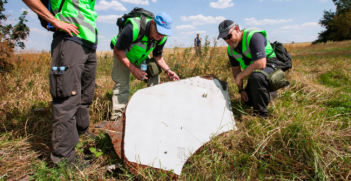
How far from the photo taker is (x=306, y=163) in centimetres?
152

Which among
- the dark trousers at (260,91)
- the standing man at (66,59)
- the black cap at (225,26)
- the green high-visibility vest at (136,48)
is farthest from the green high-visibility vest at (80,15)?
the dark trousers at (260,91)

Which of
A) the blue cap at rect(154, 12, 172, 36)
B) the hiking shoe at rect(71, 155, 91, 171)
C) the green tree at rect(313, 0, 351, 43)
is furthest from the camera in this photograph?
the green tree at rect(313, 0, 351, 43)

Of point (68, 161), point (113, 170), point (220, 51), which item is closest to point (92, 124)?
point (68, 161)

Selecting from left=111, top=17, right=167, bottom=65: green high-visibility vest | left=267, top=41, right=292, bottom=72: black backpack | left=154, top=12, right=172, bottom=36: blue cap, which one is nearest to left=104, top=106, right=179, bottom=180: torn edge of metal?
left=111, top=17, right=167, bottom=65: green high-visibility vest

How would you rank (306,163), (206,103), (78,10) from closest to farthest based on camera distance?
(306,163) → (78,10) → (206,103)

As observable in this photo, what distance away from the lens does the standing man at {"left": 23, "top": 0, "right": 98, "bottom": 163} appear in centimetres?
151

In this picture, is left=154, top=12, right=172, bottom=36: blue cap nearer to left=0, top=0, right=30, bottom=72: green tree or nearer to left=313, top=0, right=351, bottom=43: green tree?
left=0, top=0, right=30, bottom=72: green tree

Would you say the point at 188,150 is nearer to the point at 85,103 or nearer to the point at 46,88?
the point at 85,103

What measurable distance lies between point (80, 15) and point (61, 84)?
2.26ft

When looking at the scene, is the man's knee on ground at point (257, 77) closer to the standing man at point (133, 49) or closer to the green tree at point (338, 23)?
the standing man at point (133, 49)

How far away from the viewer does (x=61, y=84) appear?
1.51 metres

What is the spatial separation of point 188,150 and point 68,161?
1.12 metres

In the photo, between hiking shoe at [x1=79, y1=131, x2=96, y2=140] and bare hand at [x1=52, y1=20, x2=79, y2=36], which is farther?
hiking shoe at [x1=79, y1=131, x2=96, y2=140]

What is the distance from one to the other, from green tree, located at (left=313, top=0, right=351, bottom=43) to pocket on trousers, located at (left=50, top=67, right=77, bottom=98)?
107 feet
